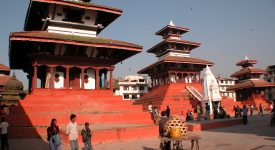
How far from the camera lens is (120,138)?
529 inches

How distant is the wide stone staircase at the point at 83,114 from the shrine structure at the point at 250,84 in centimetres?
3111

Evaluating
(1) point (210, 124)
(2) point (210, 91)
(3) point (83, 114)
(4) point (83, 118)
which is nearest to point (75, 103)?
(3) point (83, 114)

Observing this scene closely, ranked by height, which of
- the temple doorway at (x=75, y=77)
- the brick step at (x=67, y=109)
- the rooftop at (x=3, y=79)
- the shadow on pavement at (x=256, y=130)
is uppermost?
the rooftop at (x=3, y=79)

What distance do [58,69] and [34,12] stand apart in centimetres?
546

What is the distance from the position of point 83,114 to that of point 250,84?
3651cm

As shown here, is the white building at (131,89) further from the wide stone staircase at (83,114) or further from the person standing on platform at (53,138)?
the person standing on platform at (53,138)

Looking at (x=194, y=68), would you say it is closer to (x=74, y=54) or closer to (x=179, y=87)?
(x=179, y=87)

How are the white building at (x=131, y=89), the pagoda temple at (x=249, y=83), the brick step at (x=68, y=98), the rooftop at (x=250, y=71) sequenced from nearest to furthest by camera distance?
the brick step at (x=68, y=98)
the pagoda temple at (x=249, y=83)
the rooftop at (x=250, y=71)
the white building at (x=131, y=89)

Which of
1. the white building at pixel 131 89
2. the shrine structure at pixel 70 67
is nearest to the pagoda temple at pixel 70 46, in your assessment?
the shrine structure at pixel 70 67

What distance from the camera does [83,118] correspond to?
17.1 meters

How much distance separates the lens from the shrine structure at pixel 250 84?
148 feet

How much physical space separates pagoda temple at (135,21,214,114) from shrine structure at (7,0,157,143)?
32.2ft

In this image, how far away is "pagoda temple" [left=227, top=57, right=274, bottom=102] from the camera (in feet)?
150

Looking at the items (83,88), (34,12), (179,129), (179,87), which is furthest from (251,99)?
(179,129)
